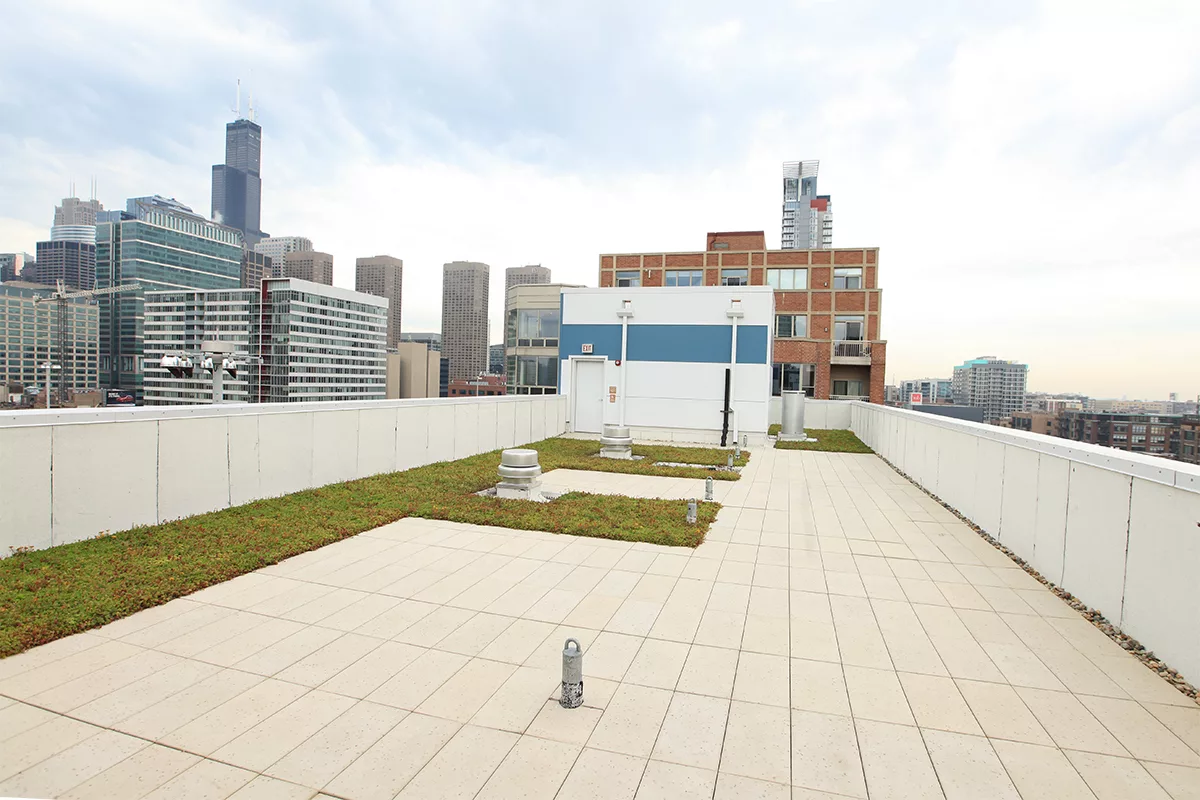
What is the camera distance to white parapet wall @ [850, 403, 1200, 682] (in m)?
4.66

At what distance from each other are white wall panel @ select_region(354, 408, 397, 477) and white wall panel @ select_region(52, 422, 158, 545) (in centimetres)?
422

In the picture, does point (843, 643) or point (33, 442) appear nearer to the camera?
point (843, 643)

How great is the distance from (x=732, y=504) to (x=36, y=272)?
270m

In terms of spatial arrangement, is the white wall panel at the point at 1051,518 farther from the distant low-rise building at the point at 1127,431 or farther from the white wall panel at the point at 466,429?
the white wall panel at the point at 466,429

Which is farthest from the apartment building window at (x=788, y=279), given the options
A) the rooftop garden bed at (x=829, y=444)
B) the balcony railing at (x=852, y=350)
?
the rooftop garden bed at (x=829, y=444)

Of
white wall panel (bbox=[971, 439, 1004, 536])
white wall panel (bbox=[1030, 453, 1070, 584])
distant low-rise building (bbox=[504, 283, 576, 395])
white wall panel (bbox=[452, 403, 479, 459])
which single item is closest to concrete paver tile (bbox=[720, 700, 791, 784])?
white wall panel (bbox=[1030, 453, 1070, 584])

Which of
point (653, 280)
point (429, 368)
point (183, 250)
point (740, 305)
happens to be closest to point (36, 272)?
point (183, 250)

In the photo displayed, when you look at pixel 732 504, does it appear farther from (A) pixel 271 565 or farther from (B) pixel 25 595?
(B) pixel 25 595

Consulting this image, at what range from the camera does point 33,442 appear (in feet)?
22.7

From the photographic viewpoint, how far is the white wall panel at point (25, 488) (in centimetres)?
658

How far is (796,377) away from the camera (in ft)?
154

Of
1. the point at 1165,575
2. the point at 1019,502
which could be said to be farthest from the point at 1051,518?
the point at 1165,575

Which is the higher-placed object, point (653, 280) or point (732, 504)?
point (653, 280)

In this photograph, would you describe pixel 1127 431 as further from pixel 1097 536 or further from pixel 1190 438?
pixel 1097 536
